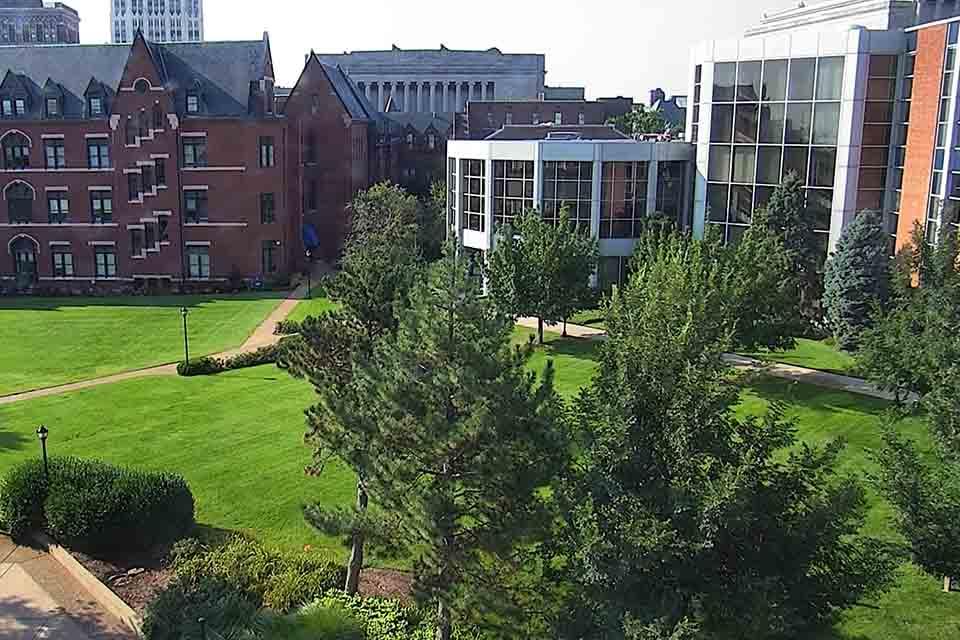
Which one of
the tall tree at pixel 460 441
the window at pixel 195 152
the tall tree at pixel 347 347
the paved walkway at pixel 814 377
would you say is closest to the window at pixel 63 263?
the window at pixel 195 152

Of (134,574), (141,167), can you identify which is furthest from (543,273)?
(141,167)

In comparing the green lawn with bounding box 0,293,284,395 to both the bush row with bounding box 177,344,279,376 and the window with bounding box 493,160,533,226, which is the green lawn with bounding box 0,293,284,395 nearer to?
the bush row with bounding box 177,344,279,376

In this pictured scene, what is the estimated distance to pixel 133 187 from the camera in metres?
58.6

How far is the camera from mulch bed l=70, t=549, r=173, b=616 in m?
17.9

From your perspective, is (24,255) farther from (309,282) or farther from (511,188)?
(511,188)

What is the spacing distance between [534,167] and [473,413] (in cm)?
3664

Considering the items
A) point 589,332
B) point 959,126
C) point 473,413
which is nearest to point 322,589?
point 473,413

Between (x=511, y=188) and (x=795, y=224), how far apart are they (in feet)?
51.0

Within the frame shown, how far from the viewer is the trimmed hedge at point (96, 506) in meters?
19.3

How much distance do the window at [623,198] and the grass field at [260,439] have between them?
11.9m

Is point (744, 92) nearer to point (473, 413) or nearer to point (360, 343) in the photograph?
point (360, 343)

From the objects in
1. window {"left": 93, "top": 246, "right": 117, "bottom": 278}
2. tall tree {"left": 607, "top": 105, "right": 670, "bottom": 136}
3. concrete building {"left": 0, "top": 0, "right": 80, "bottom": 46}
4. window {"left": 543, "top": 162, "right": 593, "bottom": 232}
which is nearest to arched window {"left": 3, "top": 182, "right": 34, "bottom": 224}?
window {"left": 93, "top": 246, "right": 117, "bottom": 278}

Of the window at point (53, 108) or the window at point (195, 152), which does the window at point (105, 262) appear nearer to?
the window at point (195, 152)

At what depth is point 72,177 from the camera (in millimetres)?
59000
